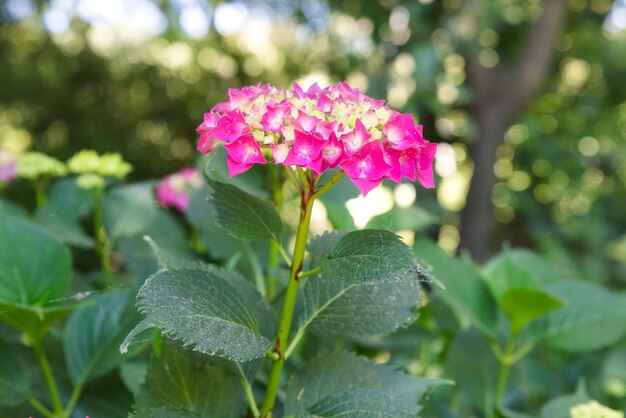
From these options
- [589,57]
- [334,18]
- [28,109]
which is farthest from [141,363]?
[28,109]

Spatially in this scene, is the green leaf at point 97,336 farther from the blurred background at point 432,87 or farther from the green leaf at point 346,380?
the blurred background at point 432,87

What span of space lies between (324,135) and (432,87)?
7.78 feet

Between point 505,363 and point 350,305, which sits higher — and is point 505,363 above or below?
below

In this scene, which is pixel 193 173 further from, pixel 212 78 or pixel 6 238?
pixel 212 78

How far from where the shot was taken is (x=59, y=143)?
514 cm

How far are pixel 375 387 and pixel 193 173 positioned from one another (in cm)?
54

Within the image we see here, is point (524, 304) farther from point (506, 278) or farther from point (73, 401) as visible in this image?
point (73, 401)

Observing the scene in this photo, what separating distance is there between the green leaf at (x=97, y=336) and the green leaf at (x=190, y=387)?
121 millimetres

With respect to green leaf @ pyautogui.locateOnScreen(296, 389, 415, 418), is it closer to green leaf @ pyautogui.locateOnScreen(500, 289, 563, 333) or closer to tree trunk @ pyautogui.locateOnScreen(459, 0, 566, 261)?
green leaf @ pyautogui.locateOnScreen(500, 289, 563, 333)

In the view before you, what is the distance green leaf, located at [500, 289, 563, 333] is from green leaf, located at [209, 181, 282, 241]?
0.30m

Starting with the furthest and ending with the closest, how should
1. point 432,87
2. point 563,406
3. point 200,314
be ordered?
point 432,87 → point 563,406 → point 200,314

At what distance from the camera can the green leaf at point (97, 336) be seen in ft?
1.98

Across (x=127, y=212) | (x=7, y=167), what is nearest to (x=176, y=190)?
(x=127, y=212)

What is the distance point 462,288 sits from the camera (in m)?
0.74
